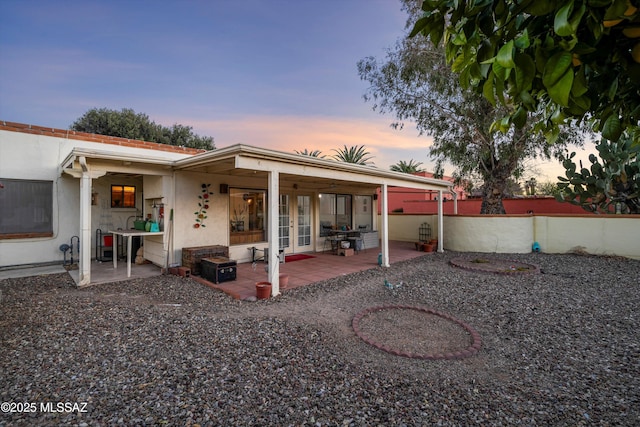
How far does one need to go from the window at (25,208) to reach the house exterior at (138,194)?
17 mm

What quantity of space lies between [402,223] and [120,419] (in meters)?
12.7

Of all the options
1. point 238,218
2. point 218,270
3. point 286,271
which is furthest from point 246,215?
point 218,270

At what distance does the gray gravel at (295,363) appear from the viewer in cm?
225

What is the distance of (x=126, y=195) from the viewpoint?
8.59 metres

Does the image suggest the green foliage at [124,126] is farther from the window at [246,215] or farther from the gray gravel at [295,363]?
the gray gravel at [295,363]

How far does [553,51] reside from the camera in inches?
36.8

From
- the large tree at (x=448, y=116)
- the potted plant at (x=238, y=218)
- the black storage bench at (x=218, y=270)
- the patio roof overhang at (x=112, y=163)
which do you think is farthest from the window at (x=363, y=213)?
the patio roof overhang at (x=112, y=163)

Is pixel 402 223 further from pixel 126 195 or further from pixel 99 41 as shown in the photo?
pixel 99 41

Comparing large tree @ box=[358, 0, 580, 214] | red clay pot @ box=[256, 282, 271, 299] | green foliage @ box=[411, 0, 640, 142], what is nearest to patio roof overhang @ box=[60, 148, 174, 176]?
red clay pot @ box=[256, 282, 271, 299]

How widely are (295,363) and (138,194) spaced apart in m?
8.07

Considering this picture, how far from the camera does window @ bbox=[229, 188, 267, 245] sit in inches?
312

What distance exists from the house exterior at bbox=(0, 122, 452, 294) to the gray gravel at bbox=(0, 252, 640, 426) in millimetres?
1507

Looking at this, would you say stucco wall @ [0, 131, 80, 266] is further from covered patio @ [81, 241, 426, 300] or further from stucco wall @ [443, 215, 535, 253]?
stucco wall @ [443, 215, 535, 253]

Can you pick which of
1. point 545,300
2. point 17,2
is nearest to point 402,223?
point 545,300
